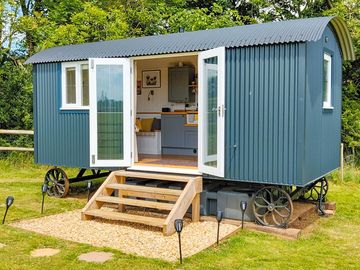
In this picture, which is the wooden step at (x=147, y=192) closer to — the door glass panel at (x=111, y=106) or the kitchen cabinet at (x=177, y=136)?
the door glass panel at (x=111, y=106)

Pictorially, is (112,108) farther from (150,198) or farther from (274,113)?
(274,113)

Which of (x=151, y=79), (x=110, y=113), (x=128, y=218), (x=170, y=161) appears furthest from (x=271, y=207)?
(x=151, y=79)

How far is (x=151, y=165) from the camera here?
7.54m

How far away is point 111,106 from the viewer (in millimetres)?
7422

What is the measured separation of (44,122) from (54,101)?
0.53m

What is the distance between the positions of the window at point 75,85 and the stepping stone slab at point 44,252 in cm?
331

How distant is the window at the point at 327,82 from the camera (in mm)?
7123

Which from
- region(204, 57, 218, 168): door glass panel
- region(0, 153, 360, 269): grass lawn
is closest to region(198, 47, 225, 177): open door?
region(204, 57, 218, 168): door glass panel

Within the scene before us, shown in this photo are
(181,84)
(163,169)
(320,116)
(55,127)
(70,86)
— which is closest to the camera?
(320,116)

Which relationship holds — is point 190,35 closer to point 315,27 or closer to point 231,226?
point 315,27

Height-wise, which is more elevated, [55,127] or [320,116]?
[320,116]

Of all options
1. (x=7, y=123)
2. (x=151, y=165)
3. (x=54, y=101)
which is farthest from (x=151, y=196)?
(x=7, y=123)

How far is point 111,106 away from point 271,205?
3135 millimetres

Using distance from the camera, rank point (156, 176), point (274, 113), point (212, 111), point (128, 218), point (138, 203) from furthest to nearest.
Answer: point (156, 176) → point (212, 111) → point (138, 203) → point (128, 218) → point (274, 113)
